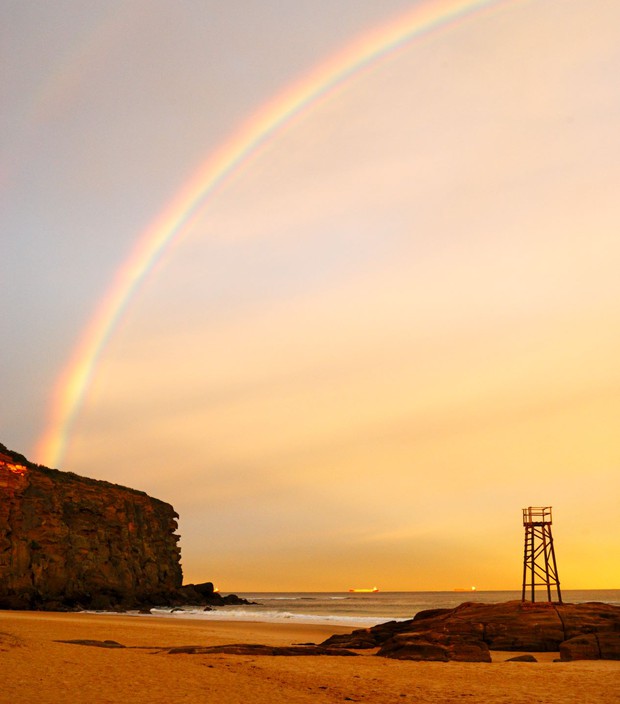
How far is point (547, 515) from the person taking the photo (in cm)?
4050

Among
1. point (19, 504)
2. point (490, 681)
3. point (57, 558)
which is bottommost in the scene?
point (490, 681)

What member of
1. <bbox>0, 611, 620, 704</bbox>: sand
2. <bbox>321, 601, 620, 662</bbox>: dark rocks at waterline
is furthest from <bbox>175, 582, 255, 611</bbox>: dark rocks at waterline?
<bbox>0, 611, 620, 704</bbox>: sand

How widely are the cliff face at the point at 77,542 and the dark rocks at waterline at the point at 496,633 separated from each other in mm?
40023

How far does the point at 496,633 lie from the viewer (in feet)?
96.7

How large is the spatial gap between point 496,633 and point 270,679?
51.6ft

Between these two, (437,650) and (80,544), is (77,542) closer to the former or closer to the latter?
(80,544)

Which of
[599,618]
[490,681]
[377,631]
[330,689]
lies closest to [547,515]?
[599,618]

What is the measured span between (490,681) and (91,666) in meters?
9.79

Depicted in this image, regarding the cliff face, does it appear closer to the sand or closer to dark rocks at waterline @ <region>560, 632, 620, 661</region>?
the sand

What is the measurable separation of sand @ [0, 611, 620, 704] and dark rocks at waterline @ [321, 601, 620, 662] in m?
1.50

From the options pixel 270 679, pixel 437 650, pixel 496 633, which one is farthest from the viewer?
pixel 496 633

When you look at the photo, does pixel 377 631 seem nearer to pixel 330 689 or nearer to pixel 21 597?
pixel 330 689

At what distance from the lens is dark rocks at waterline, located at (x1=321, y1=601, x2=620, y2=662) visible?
944 inches

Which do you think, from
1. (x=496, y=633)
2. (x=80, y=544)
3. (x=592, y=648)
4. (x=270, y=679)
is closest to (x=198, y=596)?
(x=80, y=544)
